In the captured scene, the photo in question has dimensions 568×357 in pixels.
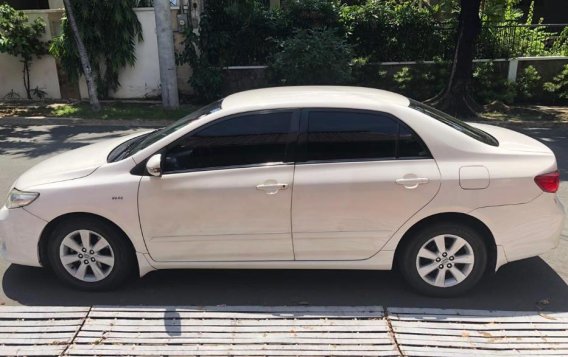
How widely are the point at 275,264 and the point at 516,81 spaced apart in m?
11.2

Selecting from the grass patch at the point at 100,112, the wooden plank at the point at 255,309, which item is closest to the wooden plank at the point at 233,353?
the wooden plank at the point at 255,309

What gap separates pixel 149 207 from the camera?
402cm

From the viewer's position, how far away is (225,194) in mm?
3984

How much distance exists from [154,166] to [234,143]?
61cm

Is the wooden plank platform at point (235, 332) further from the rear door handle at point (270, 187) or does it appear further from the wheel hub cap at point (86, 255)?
the rear door handle at point (270, 187)

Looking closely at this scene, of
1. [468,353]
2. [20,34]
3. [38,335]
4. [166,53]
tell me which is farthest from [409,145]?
[20,34]

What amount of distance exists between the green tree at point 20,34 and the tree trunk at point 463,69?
978 cm

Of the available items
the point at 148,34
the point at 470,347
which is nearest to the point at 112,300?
the point at 470,347

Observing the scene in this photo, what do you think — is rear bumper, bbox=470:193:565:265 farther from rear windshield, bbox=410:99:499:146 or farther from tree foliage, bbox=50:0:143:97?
tree foliage, bbox=50:0:143:97

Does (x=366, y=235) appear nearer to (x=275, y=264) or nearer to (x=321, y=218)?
(x=321, y=218)

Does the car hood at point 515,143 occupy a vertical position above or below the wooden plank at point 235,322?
above

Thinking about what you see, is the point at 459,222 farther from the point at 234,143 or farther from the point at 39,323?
the point at 39,323

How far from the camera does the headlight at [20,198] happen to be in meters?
4.12

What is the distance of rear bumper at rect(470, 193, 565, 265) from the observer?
3.97 meters
